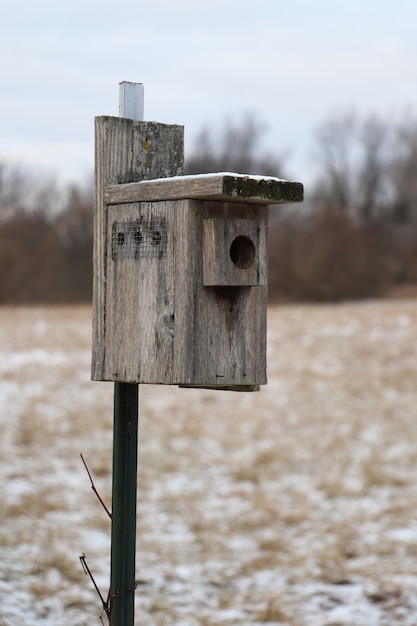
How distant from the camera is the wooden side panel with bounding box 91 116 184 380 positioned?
9.59ft

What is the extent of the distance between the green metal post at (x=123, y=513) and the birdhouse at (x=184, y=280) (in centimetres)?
17

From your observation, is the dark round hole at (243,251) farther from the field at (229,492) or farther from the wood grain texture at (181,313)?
the field at (229,492)

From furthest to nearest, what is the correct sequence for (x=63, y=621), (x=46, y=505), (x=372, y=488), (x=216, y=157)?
(x=216, y=157) < (x=372, y=488) < (x=46, y=505) < (x=63, y=621)

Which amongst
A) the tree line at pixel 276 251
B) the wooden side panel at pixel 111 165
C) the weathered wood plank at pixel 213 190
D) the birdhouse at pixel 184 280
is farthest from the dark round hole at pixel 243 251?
the tree line at pixel 276 251

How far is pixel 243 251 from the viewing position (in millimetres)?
2893

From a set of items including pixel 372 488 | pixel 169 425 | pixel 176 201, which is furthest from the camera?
pixel 169 425

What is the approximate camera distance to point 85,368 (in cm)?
1284

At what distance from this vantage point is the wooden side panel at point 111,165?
2924 mm

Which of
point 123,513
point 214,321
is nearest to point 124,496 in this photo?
point 123,513

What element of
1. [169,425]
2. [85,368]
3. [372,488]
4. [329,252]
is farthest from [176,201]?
[329,252]

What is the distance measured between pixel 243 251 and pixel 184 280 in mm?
240

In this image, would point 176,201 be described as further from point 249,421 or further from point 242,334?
point 249,421

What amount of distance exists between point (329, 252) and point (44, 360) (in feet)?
50.8

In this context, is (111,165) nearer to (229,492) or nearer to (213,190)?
(213,190)
